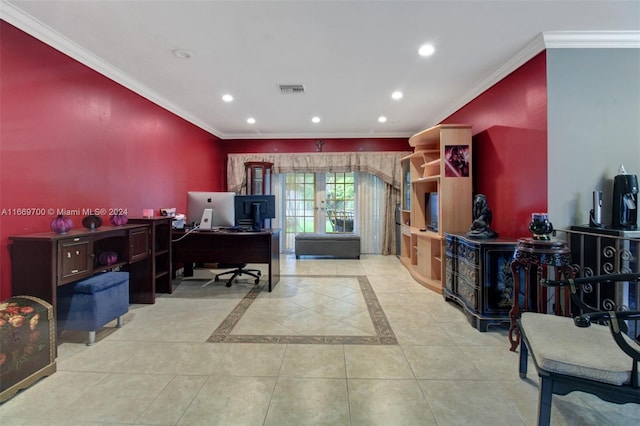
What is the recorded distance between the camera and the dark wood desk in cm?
371

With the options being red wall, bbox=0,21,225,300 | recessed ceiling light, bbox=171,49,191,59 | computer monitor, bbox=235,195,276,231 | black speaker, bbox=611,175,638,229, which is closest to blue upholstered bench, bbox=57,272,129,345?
red wall, bbox=0,21,225,300

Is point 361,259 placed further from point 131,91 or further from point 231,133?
point 131,91

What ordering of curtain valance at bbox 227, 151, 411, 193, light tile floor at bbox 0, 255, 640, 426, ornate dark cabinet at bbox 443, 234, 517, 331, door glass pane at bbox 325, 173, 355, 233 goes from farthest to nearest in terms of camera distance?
1. door glass pane at bbox 325, 173, 355, 233
2. curtain valance at bbox 227, 151, 411, 193
3. ornate dark cabinet at bbox 443, 234, 517, 331
4. light tile floor at bbox 0, 255, 640, 426

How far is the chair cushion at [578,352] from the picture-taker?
119cm

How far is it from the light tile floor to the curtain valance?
11.6 feet

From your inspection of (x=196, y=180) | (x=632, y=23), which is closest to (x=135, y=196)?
(x=196, y=180)

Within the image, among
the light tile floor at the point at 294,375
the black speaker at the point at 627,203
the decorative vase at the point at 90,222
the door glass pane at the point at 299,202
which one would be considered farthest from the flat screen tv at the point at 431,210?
the decorative vase at the point at 90,222

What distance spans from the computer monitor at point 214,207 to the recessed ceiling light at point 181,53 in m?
1.62

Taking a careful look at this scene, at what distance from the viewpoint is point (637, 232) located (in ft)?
6.70

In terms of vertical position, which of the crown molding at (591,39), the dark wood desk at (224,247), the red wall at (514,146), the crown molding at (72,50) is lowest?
the dark wood desk at (224,247)

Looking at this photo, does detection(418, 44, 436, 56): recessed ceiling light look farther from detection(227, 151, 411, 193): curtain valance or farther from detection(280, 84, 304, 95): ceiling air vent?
detection(227, 151, 411, 193): curtain valance

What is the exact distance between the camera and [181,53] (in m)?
2.76

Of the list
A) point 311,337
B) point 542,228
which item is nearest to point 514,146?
point 542,228

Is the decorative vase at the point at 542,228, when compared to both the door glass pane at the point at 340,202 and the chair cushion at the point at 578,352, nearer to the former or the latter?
the chair cushion at the point at 578,352
